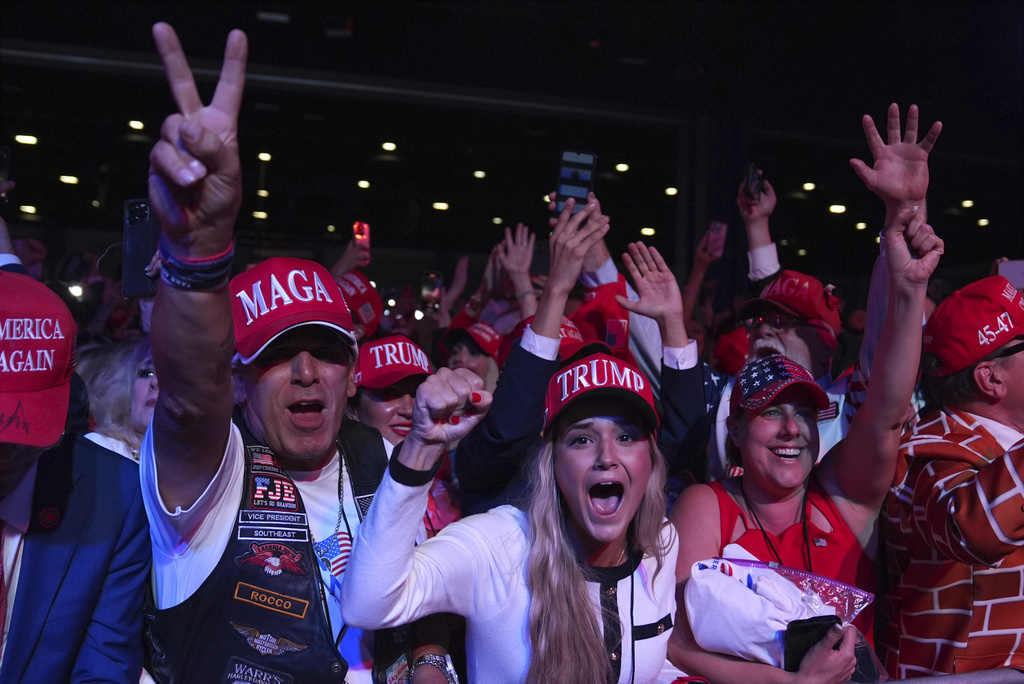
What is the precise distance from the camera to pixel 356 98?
858 centimetres

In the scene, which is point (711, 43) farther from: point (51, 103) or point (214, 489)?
point (214, 489)

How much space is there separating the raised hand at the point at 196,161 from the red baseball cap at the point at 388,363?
169cm

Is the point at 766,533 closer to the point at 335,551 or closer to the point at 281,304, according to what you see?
the point at 335,551

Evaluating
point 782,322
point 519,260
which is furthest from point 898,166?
point 519,260

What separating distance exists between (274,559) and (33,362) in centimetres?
62

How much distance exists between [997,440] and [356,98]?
7605mm

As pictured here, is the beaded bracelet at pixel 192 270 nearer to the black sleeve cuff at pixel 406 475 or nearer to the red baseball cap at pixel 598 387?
the black sleeve cuff at pixel 406 475

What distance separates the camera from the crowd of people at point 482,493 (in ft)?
4.99

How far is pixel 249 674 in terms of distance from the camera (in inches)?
63.9

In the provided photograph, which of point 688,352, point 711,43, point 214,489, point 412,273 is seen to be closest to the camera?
point 214,489

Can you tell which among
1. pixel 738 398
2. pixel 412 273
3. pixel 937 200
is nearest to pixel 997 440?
pixel 738 398

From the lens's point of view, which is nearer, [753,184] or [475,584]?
[475,584]

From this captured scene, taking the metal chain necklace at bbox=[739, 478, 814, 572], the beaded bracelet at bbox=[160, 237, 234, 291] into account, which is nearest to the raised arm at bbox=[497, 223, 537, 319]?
the metal chain necklace at bbox=[739, 478, 814, 572]

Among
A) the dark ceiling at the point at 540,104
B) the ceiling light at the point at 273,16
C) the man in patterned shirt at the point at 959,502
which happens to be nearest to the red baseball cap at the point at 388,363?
the man in patterned shirt at the point at 959,502
